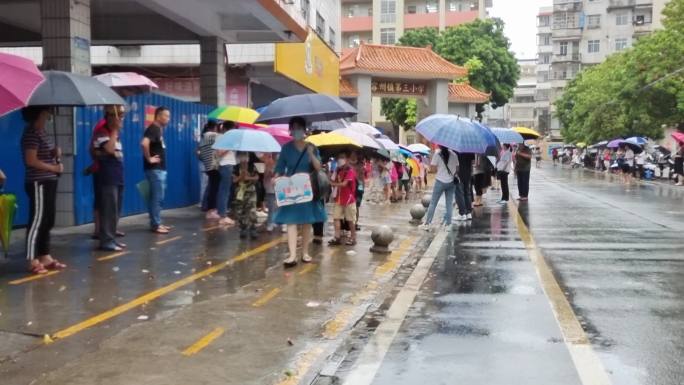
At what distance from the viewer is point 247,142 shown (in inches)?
391

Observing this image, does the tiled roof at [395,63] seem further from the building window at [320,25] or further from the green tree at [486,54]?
the green tree at [486,54]

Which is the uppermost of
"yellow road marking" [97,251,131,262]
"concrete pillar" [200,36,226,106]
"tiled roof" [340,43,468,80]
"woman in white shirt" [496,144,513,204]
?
"tiled roof" [340,43,468,80]

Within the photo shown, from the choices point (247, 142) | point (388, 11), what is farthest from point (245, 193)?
point (388, 11)

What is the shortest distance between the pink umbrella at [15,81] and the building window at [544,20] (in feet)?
334

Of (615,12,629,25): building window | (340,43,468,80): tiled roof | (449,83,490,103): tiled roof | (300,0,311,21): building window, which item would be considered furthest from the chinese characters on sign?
(615,12,629,25): building window

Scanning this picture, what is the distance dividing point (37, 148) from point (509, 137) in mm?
14453

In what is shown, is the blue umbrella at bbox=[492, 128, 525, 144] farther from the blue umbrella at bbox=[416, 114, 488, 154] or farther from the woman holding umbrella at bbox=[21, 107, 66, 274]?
the woman holding umbrella at bbox=[21, 107, 66, 274]

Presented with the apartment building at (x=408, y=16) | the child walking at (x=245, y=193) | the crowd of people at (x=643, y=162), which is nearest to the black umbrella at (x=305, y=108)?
the child walking at (x=245, y=193)

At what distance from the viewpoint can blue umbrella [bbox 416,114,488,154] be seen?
488 inches

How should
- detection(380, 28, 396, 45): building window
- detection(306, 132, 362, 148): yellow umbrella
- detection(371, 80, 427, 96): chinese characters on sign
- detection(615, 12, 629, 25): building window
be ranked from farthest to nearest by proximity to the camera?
detection(615, 12, 629, 25): building window < detection(380, 28, 396, 45): building window < detection(371, 80, 427, 96): chinese characters on sign < detection(306, 132, 362, 148): yellow umbrella

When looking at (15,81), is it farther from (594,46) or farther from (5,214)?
(594,46)

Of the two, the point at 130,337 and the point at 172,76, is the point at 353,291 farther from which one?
the point at 172,76

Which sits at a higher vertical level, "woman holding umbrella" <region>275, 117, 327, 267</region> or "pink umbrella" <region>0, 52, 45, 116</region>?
"pink umbrella" <region>0, 52, 45, 116</region>

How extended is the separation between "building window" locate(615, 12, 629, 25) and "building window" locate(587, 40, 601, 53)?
3.19 metres
